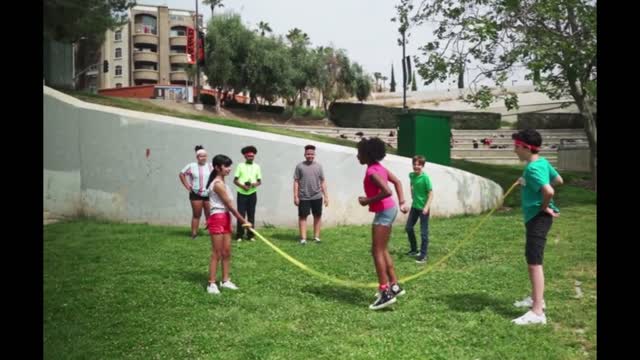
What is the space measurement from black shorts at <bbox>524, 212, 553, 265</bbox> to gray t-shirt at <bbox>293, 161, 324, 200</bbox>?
17.6 feet

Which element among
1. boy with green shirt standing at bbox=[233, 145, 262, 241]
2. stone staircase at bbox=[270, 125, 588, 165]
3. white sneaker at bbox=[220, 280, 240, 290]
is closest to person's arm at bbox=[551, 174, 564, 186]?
white sneaker at bbox=[220, 280, 240, 290]

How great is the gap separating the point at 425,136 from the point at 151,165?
7271mm

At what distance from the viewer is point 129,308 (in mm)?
6500

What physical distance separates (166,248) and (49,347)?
4773mm

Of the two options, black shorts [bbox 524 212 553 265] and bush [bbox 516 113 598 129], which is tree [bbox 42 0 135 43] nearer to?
black shorts [bbox 524 212 553 265]

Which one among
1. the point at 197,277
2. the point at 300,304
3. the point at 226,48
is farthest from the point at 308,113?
the point at 300,304

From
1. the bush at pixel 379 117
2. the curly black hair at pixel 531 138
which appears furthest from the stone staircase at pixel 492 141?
the curly black hair at pixel 531 138

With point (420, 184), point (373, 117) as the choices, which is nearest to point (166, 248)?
point (420, 184)

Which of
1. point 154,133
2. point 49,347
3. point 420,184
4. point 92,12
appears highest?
point 92,12

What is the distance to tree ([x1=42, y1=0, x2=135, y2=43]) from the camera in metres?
14.7

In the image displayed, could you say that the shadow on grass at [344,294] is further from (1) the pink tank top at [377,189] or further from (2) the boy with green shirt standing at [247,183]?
(2) the boy with green shirt standing at [247,183]

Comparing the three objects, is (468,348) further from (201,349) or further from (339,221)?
(339,221)

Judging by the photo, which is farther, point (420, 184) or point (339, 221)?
point (339, 221)

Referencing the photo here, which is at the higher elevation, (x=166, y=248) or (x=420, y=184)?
(x=420, y=184)
